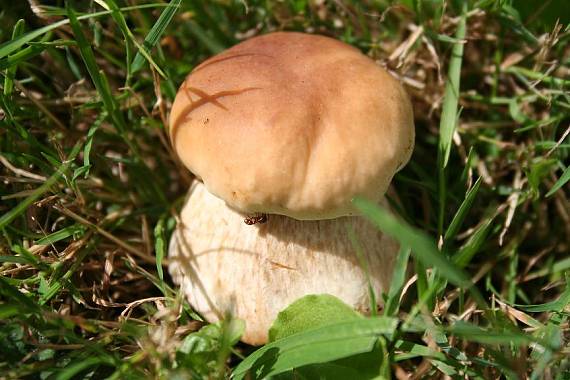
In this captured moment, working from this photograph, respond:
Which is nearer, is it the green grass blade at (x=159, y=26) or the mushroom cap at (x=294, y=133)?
the mushroom cap at (x=294, y=133)

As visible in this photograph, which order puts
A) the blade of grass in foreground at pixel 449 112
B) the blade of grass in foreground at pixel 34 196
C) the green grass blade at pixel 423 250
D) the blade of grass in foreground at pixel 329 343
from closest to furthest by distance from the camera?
the green grass blade at pixel 423 250 → the blade of grass in foreground at pixel 329 343 → the blade of grass in foreground at pixel 34 196 → the blade of grass in foreground at pixel 449 112

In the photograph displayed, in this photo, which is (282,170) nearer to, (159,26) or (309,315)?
(309,315)

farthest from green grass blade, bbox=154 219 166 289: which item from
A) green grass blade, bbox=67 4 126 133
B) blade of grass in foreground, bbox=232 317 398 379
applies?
blade of grass in foreground, bbox=232 317 398 379

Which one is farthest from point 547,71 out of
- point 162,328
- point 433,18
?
point 162,328

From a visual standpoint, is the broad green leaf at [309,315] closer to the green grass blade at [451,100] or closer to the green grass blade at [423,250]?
the green grass blade at [423,250]

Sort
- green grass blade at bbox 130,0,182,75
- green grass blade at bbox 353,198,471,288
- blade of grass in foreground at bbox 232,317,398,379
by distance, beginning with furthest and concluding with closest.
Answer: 1. green grass blade at bbox 130,0,182,75
2. blade of grass in foreground at bbox 232,317,398,379
3. green grass blade at bbox 353,198,471,288

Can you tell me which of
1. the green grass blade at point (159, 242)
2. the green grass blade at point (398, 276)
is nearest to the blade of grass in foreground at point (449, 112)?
the green grass blade at point (398, 276)

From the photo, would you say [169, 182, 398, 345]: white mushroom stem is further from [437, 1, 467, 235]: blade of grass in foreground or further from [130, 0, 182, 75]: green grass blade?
[130, 0, 182, 75]: green grass blade

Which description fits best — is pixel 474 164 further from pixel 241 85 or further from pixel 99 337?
pixel 99 337

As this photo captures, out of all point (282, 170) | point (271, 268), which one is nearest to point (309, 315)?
point (271, 268)
